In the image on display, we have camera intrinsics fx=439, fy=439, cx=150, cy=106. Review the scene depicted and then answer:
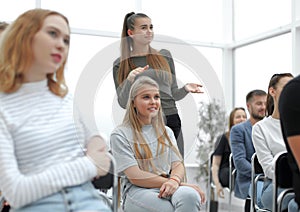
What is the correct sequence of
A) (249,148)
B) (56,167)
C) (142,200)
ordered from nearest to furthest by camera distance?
(56,167) < (142,200) < (249,148)

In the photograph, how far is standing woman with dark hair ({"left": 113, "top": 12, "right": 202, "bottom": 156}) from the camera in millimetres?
1591

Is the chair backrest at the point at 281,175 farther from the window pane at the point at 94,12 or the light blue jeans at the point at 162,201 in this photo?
the window pane at the point at 94,12

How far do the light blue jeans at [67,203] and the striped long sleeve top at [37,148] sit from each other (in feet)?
0.05

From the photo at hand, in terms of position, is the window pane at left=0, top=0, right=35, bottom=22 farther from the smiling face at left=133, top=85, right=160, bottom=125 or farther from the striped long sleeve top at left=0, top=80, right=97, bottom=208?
the striped long sleeve top at left=0, top=80, right=97, bottom=208

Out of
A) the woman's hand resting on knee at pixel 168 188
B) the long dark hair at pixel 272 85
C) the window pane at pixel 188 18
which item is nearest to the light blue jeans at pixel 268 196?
the long dark hair at pixel 272 85

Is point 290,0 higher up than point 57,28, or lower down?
higher up

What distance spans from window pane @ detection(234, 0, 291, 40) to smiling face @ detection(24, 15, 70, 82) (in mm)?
3642

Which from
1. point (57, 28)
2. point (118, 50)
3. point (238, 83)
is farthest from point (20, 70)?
point (238, 83)

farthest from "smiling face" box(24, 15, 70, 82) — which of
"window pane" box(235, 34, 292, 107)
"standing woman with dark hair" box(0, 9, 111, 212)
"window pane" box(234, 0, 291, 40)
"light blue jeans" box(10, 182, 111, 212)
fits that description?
"window pane" box(234, 0, 291, 40)

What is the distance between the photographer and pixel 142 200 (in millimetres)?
1780

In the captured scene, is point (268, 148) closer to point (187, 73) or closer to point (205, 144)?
point (205, 144)

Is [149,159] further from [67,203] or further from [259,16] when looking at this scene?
[259,16]

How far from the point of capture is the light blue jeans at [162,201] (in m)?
1.74

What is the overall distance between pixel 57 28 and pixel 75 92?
28cm
